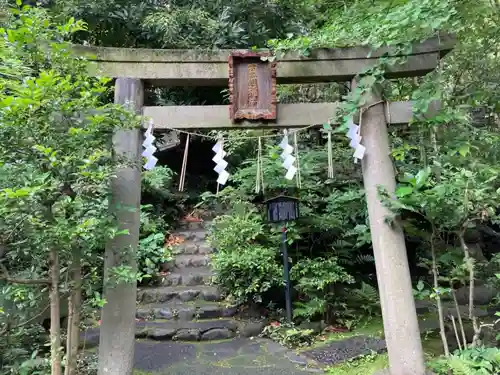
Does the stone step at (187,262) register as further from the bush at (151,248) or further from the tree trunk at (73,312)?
the tree trunk at (73,312)

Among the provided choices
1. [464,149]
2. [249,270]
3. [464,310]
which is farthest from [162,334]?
[464,310]

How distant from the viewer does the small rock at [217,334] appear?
5348 mm

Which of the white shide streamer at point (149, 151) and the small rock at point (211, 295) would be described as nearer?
the white shide streamer at point (149, 151)

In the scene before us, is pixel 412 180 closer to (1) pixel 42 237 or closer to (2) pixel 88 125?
(2) pixel 88 125

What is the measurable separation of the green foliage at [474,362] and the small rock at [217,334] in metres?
2.77

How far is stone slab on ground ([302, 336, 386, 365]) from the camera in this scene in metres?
4.41

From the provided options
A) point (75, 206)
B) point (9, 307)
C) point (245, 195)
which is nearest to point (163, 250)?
point (245, 195)

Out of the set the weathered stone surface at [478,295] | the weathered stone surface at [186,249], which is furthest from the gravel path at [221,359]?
the weathered stone surface at [478,295]

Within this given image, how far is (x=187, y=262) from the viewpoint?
747 cm

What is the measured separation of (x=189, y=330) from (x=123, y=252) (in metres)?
2.40

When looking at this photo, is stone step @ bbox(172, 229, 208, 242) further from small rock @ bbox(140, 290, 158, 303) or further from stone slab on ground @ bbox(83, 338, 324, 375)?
stone slab on ground @ bbox(83, 338, 324, 375)

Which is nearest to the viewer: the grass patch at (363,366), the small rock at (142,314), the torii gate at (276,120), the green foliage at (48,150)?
the green foliage at (48,150)

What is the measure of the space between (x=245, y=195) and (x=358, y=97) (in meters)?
3.31

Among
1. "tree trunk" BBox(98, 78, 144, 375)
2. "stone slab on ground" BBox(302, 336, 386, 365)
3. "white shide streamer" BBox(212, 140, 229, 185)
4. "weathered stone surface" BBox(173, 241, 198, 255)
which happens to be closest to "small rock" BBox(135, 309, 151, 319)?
"weathered stone surface" BBox(173, 241, 198, 255)
